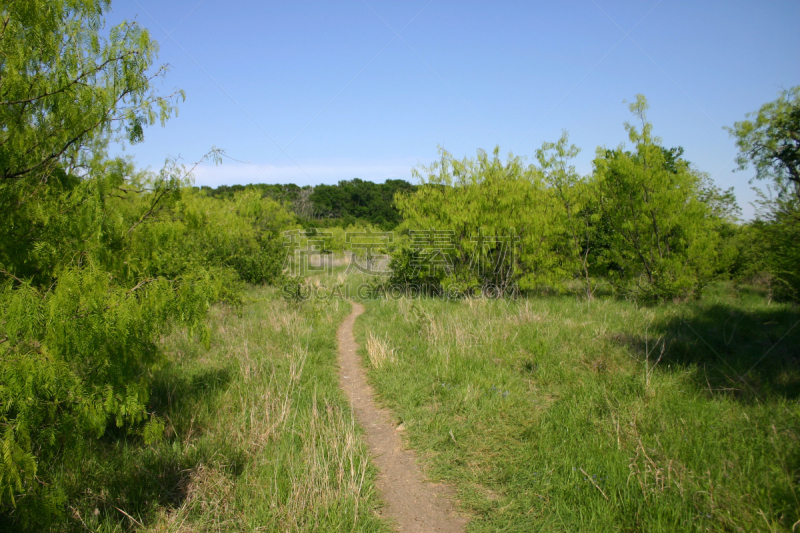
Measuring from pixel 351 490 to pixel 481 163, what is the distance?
10.3m

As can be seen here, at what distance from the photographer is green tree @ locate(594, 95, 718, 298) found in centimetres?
1030

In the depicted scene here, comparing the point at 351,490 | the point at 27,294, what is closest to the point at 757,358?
the point at 351,490

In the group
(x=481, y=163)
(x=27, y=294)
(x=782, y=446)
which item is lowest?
(x=782, y=446)

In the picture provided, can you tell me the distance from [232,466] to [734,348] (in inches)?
274

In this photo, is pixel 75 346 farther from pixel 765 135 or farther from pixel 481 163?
pixel 481 163

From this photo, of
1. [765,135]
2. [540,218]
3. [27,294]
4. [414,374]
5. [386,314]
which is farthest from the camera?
[540,218]

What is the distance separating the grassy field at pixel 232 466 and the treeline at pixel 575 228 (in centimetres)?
706

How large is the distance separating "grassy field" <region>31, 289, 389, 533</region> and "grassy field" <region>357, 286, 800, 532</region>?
929 mm

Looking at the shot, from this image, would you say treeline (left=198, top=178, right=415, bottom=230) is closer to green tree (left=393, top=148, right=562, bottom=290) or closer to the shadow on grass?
green tree (left=393, top=148, right=562, bottom=290)

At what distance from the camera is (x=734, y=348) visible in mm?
6520

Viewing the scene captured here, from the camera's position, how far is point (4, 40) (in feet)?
9.15

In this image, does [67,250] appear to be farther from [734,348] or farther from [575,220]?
[575,220]

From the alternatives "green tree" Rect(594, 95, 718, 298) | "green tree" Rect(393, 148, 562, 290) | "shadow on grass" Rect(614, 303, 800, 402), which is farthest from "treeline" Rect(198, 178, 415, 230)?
"shadow on grass" Rect(614, 303, 800, 402)

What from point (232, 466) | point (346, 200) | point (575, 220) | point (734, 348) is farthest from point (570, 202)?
point (346, 200)
